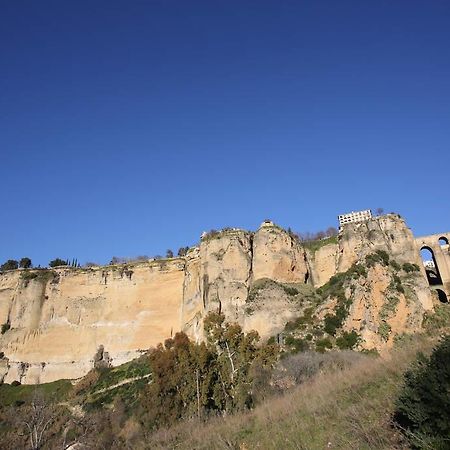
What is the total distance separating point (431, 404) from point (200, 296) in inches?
1491

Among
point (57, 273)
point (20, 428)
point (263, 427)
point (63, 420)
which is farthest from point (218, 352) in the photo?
point (57, 273)

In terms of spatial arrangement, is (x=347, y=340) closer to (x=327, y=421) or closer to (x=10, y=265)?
(x=327, y=421)

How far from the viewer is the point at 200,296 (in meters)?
42.0

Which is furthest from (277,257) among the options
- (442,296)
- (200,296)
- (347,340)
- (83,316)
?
(83,316)

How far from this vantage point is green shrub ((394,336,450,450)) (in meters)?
4.57

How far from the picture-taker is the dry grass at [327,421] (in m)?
6.15

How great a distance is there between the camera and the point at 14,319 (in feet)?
163

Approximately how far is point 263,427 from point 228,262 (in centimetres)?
3197

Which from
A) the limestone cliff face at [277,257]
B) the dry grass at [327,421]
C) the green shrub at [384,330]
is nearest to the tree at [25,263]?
the limestone cliff face at [277,257]

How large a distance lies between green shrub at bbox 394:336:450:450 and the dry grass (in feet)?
1.61

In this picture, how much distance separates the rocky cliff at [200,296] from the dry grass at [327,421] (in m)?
20.3

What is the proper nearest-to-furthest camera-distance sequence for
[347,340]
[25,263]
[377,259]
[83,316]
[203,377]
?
[203,377] → [347,340] → [377,259] → [83,316] → [25,263]

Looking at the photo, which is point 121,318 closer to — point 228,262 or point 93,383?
point 93,383

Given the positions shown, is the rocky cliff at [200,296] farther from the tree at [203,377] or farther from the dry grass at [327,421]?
the dry grass at [327,421]
